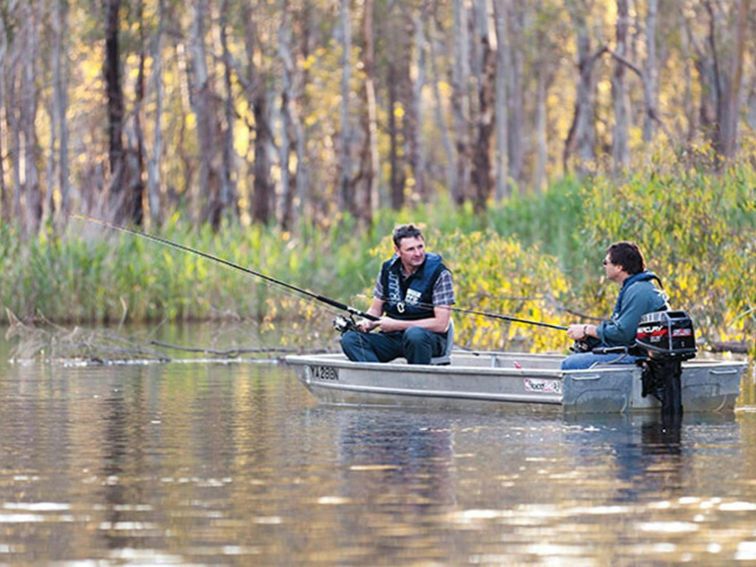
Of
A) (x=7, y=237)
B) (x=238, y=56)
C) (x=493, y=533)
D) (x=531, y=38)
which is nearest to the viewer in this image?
(x=493, y=533)

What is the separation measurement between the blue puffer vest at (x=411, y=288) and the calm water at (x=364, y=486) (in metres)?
0.98

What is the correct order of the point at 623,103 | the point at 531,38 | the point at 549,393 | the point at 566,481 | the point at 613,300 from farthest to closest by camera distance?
the point at 531,38 < the point at 623,103 < the point at 613,300 < the point at 549,393 < the point at 566,481

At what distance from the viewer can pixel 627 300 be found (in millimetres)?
15789

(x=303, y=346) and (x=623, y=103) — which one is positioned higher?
(x=623, y=103)

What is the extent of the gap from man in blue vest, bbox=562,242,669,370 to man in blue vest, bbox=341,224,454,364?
58.8 inches

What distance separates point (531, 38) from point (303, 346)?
33.9m

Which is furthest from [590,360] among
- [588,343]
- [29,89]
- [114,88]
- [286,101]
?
[286,101]

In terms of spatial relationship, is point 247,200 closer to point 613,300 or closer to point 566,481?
point 613,300

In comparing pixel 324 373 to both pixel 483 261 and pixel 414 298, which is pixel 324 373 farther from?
pixel 483 261

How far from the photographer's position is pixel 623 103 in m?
45.2

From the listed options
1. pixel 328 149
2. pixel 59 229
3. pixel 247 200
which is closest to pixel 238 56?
pixel 328 149

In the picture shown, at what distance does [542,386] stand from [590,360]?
0.52 m

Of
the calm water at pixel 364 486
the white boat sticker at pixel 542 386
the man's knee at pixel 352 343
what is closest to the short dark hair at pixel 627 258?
the white boat sticker at pixel 542 386

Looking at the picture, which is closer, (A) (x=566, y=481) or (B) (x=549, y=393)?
(A) (x=566, y=481)
